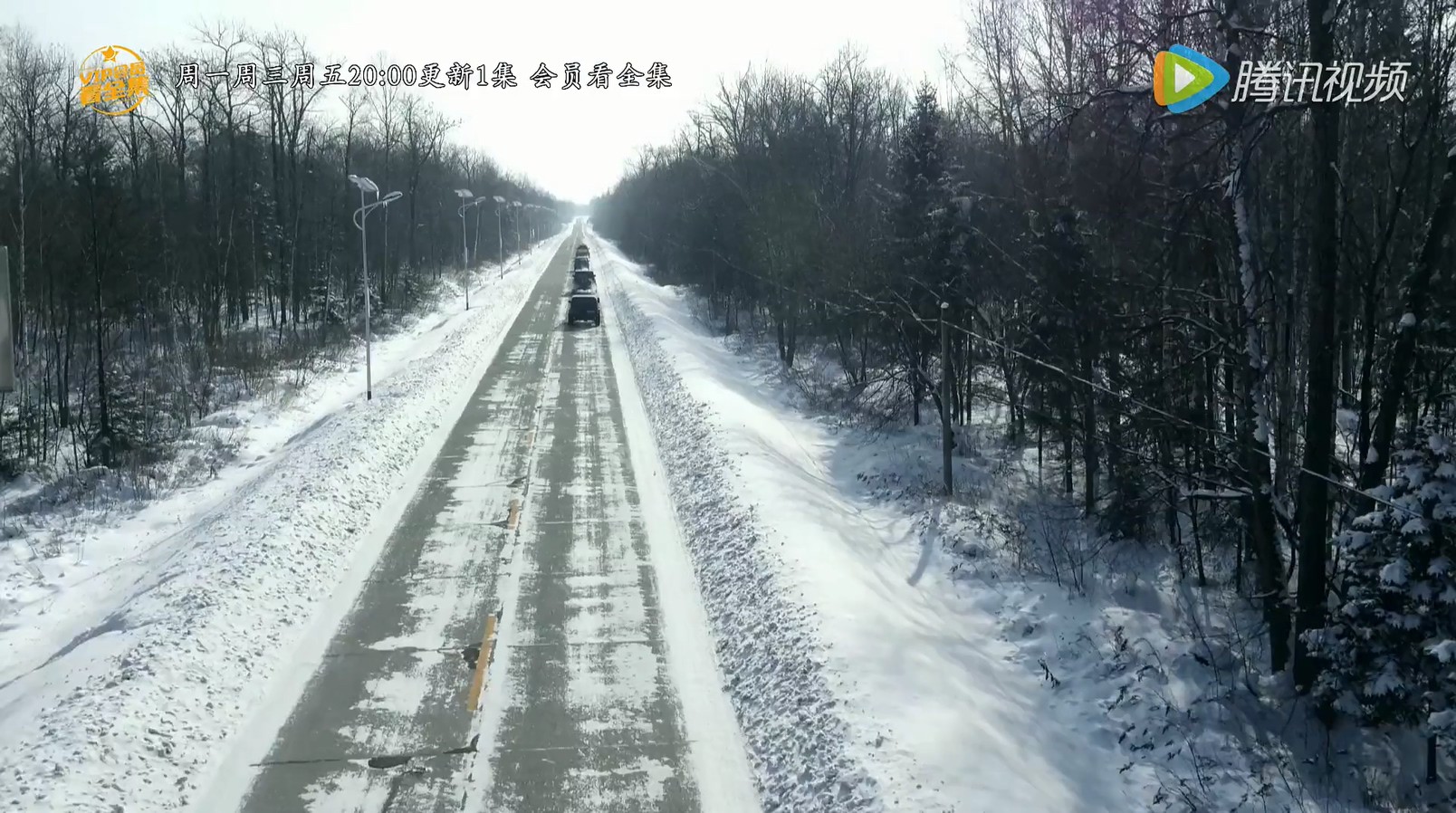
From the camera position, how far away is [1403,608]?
352 inches

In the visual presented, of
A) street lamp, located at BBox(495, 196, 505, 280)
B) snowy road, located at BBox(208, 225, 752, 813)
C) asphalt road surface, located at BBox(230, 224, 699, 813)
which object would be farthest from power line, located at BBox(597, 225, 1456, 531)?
street lamp, located at BBox(495, 196, 505, 280)

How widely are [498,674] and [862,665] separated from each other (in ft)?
12.1

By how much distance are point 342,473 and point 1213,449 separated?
13.2 meters

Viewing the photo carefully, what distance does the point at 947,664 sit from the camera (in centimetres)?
1013

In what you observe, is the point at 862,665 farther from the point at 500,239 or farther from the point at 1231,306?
the point at 500,239

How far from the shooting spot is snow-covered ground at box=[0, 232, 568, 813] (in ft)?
25.3

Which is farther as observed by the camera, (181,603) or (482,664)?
(181,603)

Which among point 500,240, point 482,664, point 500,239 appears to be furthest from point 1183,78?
point 500,240

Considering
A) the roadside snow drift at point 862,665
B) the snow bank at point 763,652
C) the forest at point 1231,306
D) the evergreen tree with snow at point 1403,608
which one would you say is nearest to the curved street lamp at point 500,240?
the forest at point 1231,306

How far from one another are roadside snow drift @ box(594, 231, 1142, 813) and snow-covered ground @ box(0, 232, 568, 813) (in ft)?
15.8

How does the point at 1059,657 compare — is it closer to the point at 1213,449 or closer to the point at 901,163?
the point at 1213,449

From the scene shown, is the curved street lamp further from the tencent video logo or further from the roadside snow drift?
the tencent video logo

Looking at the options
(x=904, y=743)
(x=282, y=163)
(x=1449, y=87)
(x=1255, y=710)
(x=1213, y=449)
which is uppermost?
(x=282, y=163)

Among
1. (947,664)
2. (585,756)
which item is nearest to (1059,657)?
(947,664)
